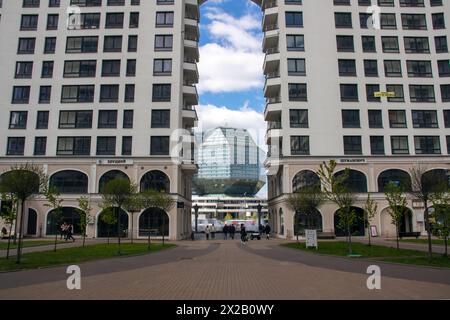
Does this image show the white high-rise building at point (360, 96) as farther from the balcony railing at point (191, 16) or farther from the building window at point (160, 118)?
the building window at point (160, 118)

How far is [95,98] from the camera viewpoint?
4378 centimetres

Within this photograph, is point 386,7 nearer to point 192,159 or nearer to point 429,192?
point 192,159

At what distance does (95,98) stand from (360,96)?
31.9 m

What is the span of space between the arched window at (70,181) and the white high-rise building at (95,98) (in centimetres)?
12

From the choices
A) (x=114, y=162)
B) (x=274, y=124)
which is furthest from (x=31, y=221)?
(x=274, y=124)

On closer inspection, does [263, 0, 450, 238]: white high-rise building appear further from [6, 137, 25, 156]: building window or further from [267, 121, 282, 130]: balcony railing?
[6, 137, 25, 156]: building window

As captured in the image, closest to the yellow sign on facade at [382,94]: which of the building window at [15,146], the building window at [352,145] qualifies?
the building window at [352,145]

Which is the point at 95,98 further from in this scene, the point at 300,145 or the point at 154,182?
the point at 300,145

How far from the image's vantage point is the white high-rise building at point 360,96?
42281mm

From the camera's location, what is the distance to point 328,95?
4403cm

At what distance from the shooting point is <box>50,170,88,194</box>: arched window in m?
42.2

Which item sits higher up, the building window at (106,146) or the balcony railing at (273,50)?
the balcony railing at (273,50)

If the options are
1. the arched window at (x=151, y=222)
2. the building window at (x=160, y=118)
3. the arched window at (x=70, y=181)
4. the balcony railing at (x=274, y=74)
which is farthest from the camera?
the balcony railing at (x=274, y=74)
